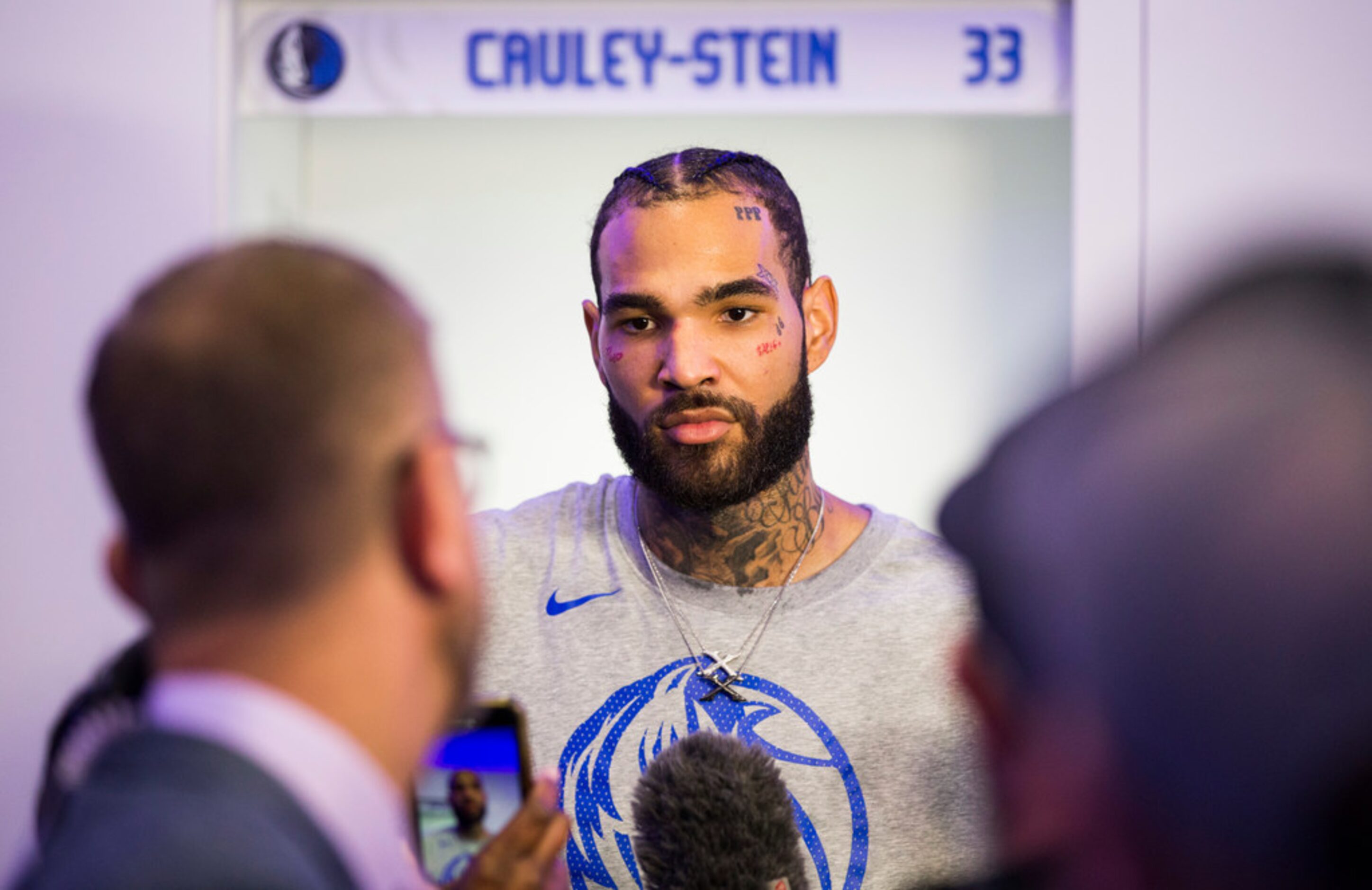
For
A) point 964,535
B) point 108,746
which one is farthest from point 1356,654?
point 108,746

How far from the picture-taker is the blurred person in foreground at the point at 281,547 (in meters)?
0.79

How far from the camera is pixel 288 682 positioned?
32.5 inches

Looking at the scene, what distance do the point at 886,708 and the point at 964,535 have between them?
1.21 m

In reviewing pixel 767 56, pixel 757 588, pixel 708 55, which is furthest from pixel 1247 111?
pixel 757 588

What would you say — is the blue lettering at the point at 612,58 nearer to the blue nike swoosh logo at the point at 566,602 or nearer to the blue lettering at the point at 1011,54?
the blue lettering at the point at 1011,54

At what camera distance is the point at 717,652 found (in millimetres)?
2029

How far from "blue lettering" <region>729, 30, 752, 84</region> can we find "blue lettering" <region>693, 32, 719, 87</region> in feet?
0.12

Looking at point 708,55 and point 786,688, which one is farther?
point 708,55

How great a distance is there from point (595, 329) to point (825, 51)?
0.90m

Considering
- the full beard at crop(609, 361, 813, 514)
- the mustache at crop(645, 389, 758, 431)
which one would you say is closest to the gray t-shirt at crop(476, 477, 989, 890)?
the full beard at crop(609, 361, 813, 514)

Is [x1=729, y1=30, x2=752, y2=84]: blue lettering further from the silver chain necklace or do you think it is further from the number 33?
the silver chain necklace

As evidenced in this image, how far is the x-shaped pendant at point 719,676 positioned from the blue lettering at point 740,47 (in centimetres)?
136

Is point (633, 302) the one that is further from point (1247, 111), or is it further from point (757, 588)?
point (1247, 111)

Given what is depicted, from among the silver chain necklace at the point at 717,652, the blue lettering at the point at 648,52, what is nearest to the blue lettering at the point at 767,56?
the blue lettering at the point at 648,52
